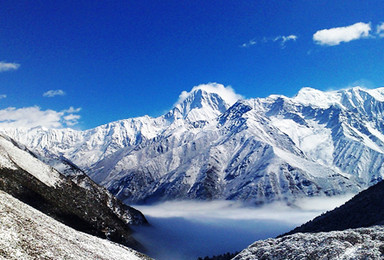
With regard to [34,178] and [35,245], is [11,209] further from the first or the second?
[34,178]

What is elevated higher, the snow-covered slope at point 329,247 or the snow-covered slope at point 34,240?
the snow-covered slope at point 34,240

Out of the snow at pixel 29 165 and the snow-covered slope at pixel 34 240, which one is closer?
the snow-covered slope at pixel 34 240

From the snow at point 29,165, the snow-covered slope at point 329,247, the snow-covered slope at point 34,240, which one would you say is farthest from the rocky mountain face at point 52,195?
the snow-covered slope at point 329,247

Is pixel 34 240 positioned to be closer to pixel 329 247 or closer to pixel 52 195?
pixel 329 247

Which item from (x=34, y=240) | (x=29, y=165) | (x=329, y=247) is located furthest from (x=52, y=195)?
(x=329, y=247)

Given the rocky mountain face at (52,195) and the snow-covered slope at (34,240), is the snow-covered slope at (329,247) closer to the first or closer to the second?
the snow-covered slope at (34,240)

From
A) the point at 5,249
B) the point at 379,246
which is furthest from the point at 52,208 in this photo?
the point at 379,246
